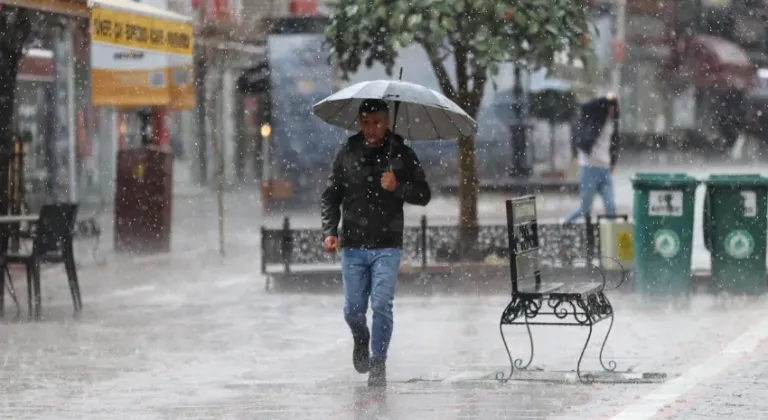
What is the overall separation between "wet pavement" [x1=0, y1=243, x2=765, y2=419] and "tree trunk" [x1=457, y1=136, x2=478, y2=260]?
1.72 metres

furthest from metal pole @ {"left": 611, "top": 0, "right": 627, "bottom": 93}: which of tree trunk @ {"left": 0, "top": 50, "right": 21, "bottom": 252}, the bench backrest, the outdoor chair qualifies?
the bench backrest

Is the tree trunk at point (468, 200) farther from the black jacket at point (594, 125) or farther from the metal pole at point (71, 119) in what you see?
the metal pole at point (71, 119)

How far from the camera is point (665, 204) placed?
50.8 ft

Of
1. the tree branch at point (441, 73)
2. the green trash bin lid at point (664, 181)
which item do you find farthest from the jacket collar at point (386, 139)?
the tree branch at point (441, 73)

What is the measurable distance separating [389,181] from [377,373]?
46.1 inches

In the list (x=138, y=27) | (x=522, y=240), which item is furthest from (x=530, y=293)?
(x=138, y=27)

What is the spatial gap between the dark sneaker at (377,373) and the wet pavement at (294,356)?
0.36 ft

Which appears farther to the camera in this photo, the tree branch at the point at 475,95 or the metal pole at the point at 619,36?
the metal pole at the point at 619,36

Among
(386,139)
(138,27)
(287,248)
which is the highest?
(138,27)

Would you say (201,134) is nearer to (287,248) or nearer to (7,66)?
(7,66)

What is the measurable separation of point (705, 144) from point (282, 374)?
138 ft

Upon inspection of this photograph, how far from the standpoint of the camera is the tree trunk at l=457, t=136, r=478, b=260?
17922 millimetres

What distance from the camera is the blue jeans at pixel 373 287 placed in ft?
34.0

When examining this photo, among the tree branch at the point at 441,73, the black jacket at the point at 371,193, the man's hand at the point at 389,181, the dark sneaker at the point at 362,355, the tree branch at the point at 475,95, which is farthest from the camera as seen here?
the tree branch at the point at 475,95
